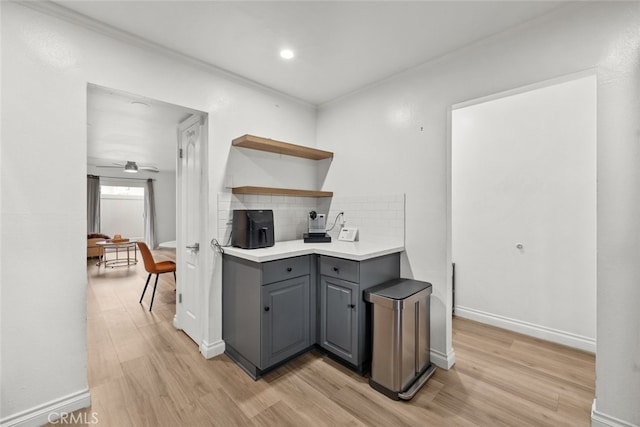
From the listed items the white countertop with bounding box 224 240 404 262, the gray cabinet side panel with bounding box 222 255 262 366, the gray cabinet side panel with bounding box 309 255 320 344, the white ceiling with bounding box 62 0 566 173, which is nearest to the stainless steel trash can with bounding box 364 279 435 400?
the white countertop with bounding box 224 240 404 262

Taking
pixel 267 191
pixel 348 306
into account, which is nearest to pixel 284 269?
pixel 348 306

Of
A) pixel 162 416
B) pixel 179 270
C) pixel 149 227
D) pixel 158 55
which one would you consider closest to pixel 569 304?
pixel 162 416

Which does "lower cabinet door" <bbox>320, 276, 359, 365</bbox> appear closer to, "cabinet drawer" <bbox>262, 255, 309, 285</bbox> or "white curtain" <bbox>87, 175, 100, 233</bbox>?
"cabinet drawer" <bbox>262, 255, 309, 285</bbox>

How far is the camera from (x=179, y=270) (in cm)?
298

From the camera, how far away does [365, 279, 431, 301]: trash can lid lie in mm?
Result: 1973

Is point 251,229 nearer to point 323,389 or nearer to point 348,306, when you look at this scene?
point 348,306

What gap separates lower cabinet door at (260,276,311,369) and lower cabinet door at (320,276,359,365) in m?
0.14

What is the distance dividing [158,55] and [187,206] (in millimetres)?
1349

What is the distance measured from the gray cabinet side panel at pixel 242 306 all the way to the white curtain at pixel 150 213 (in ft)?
25.4

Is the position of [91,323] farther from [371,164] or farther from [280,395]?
[371,164]

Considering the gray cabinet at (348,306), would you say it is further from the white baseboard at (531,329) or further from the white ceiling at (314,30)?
the white ceiling at (314,30)

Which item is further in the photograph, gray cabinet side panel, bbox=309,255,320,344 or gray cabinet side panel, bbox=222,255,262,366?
gray cabinet side panel, bbox=309,255,320,344

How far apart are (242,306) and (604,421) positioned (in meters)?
Answer: 2.38

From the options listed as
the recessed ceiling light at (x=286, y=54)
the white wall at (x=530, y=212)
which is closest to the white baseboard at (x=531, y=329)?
the white wall at (x=530, y=212)
